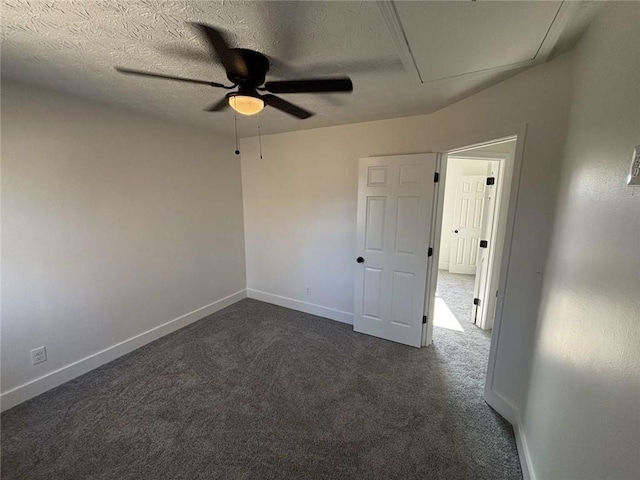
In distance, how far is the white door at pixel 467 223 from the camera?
5.08 meters

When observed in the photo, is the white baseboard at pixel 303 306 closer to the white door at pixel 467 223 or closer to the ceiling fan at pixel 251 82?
the ceiling fan at pixel 251 82

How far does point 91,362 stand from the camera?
240 cm

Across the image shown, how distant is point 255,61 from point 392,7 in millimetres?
712

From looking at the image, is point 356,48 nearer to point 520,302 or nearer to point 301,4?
point 301,4

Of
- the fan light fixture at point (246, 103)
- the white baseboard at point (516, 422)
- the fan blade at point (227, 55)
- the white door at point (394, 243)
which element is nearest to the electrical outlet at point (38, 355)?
the fan light fixture at point (246, 103)

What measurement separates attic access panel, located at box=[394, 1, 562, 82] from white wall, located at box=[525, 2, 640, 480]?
24cm

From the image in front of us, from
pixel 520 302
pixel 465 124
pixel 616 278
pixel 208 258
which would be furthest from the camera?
pixel 208 258

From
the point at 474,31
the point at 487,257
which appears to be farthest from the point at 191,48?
the point at 487,257

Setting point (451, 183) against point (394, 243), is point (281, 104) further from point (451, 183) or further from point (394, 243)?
point (451, 183)

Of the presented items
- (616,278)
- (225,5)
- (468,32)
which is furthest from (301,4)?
(616,278)

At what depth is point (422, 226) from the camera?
2.59 m

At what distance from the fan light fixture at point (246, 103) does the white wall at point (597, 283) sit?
1517 millimetres

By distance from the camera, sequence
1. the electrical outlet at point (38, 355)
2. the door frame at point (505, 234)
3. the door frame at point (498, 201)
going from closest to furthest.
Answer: the door frame at point (505, 234) < the electrical outlet at point (38, 355) < the door frame at point (498, 201)

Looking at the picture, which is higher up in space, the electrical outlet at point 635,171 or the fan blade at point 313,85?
the fan blade at point 313,85
